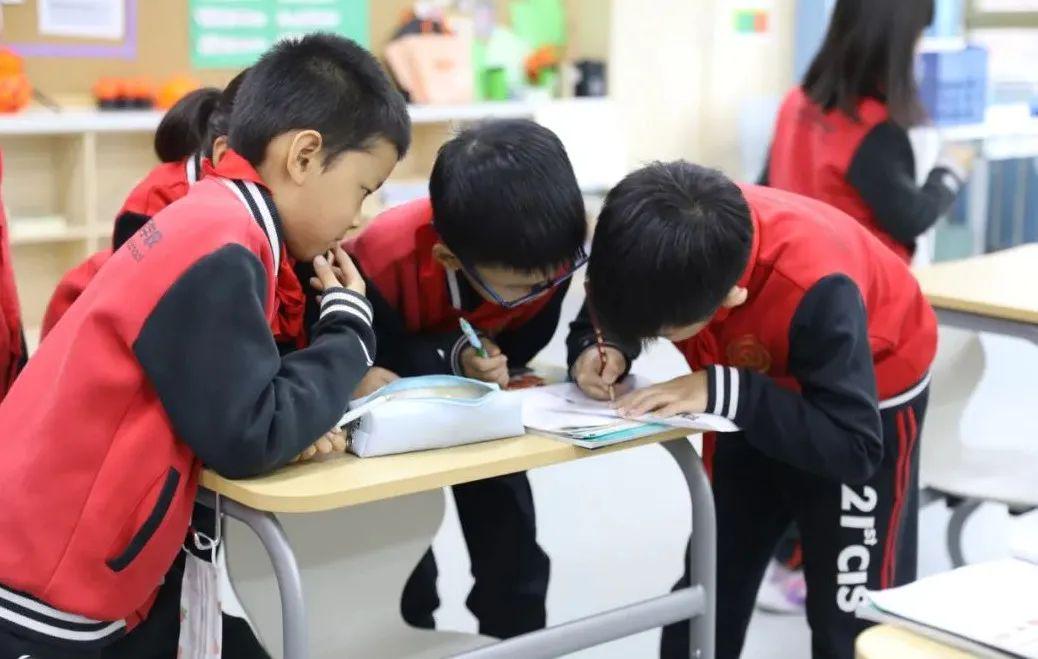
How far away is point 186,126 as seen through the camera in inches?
77.2

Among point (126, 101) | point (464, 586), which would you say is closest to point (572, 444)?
point (464, 586)

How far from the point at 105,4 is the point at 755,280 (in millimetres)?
3045

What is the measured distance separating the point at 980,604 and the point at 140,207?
132 cm

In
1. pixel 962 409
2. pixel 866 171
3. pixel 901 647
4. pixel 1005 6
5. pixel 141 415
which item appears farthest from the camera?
pixel 1005 6

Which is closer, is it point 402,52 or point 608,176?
point 402,52

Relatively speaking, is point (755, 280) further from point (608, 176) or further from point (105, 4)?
point (608, 176)

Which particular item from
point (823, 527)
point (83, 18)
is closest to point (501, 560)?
point (823, 527)

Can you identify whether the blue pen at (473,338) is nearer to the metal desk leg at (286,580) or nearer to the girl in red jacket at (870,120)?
the metal desk leg at (286,580)

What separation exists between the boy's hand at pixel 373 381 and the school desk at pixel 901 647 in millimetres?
800

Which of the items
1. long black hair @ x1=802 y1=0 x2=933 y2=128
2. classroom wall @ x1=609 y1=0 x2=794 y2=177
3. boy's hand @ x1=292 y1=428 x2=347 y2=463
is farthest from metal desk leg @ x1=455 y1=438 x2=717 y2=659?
classroom wall @ x1=609 y1=0 x2=794 y2=177

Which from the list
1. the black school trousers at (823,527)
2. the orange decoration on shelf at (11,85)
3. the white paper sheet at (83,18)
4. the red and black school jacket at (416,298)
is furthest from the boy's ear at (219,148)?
the white paper sheet at (83,18)

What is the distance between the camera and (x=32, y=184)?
3.93 m

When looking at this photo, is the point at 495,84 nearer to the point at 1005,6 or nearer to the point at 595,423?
the point at 1005,6

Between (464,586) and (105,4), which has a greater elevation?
(105,4)
